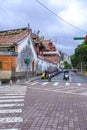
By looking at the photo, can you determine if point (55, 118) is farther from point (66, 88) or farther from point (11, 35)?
point (11, 35)

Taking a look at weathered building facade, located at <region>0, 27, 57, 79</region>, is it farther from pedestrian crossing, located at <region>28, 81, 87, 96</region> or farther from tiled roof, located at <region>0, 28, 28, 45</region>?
pedestrian crossing, located at <region>28, 81, 87, 96</region>

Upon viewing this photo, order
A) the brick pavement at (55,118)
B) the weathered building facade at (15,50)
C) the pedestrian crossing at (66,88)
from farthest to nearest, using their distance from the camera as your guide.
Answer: the weathered building facade at (15,50), the pedestrian crossing at (66,88), the brick pavement at (55,118)

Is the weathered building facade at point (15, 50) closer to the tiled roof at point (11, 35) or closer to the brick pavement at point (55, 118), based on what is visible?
the tiled roof at point (11, 35)

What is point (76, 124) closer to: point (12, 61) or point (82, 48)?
point (12, 61)

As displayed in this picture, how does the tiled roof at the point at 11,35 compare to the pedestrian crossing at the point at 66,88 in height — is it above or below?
above

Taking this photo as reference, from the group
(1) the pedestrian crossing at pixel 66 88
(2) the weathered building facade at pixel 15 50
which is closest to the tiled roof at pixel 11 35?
(2) the weathered building facade at pixel 15 50

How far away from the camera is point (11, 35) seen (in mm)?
47812

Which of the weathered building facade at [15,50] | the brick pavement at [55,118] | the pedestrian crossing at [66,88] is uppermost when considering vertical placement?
the weathered building facade at [15,50]

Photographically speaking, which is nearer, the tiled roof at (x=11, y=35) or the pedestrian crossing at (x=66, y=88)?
the pedestrian crossing at (x=66, y=88)

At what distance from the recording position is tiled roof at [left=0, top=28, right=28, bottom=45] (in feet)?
147

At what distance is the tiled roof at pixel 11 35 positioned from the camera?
44.8m

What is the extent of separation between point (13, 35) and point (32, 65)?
9.21 m

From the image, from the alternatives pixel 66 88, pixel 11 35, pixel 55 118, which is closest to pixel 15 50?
pixel 11 35

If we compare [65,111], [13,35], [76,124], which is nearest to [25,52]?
[13,35]
